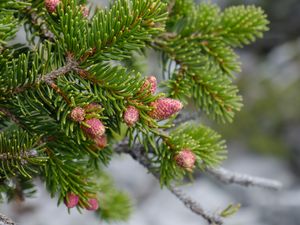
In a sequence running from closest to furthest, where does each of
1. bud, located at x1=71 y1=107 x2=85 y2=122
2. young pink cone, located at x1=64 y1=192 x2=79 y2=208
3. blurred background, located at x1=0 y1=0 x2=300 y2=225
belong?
bud, located at x1=71 y1=107 x2=85 y2=122 < young pink cone, located at x1=64 y1=192 x2=79 y2=208 < blurred background, located at x1=0 y1=0 x2=300 y2=225

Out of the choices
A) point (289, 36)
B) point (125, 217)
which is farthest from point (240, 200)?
point (125, 217)

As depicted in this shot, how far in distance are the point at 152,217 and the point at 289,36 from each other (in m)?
4.97

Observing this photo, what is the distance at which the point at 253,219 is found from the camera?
5.37 m

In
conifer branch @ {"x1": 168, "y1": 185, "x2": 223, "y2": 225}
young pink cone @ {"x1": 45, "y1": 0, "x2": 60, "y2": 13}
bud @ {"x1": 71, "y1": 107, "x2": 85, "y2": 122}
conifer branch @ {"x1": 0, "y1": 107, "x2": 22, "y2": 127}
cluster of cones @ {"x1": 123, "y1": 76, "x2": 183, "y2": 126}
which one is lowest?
conifer branch @ {"x1": 168, "y1": 185, "x2": 223, "y2": 225}

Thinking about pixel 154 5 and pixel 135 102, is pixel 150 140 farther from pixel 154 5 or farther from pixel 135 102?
pixel 154 5

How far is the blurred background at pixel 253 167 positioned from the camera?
513cm

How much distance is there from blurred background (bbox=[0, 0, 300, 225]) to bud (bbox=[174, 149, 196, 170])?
149 inches

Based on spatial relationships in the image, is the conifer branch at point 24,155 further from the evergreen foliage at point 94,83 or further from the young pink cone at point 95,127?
the young pink cone at point 95,127

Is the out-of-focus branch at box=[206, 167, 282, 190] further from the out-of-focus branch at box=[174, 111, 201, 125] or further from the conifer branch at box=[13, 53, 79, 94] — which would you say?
the conifer branch at box=[13, 53, 79, 94]

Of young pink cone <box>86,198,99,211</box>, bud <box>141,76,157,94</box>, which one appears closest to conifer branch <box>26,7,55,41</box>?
bud <box>141,76,157,94</box>

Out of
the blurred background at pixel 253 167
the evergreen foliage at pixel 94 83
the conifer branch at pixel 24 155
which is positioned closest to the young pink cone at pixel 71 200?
the evergreen foliage at pixel 94 83

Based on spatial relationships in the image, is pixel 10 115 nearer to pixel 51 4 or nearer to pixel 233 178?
pixel 51 4

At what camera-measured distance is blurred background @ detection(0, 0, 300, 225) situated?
5131mm

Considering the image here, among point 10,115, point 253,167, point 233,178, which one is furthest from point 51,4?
point 253,167
